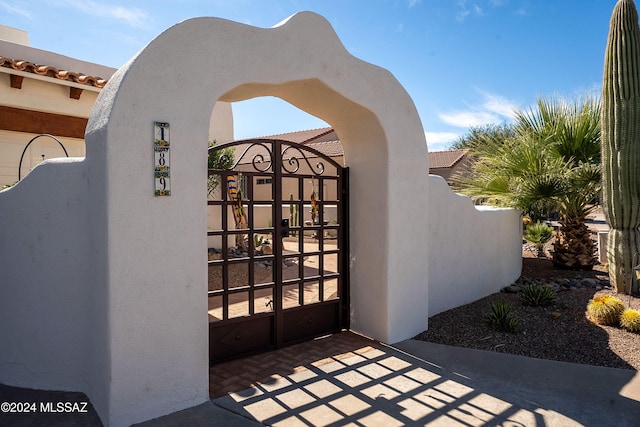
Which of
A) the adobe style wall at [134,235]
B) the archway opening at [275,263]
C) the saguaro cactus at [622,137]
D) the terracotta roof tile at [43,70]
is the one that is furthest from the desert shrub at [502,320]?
the terracotta roof tile at [43,70]

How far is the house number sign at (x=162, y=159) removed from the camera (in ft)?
12.4

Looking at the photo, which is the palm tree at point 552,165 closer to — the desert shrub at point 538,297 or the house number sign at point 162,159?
the desert shrub at point 538,297

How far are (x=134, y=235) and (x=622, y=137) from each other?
8699 millimetres

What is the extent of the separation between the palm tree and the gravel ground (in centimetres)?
268

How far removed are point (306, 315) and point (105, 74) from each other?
858 centimetres

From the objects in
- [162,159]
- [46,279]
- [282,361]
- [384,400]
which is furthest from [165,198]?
[384,400]

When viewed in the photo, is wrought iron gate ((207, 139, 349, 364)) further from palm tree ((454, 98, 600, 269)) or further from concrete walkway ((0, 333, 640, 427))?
palm tree ((454, 98, 600, 269))

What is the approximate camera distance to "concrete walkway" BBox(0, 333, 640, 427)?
376 cm

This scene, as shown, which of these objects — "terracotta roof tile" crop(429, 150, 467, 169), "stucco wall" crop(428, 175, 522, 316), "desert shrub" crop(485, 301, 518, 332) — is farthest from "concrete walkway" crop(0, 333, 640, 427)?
"terracotta roof tile" crop(429, 150, 467, 169)

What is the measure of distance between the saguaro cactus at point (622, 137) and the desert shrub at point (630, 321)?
2.17 m

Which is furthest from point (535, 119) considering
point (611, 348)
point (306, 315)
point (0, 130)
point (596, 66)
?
point (0, 130)

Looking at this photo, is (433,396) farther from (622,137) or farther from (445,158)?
(445,158)

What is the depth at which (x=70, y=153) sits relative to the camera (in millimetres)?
8883

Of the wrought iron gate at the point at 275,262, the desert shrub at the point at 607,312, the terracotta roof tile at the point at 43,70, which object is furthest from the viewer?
the terracotta roof tile at the point at 43,70
